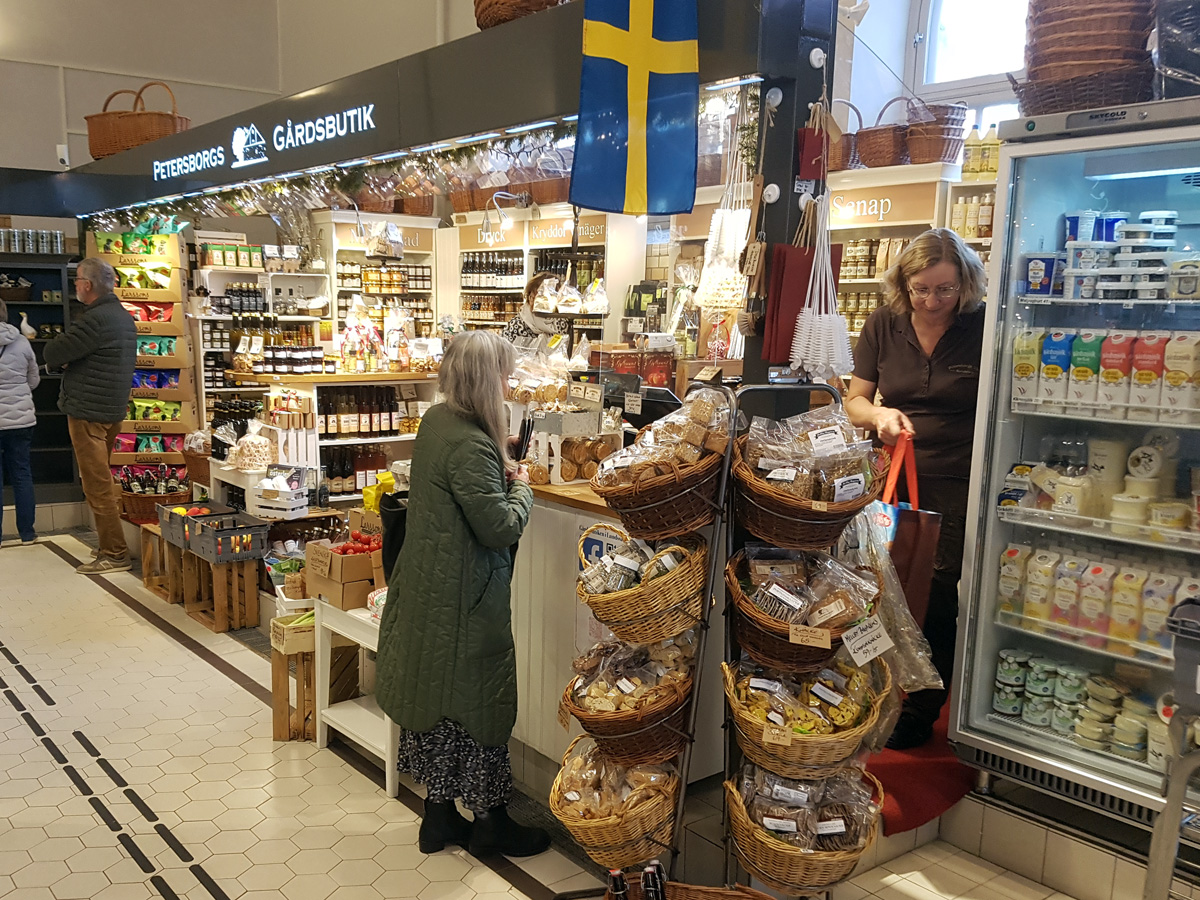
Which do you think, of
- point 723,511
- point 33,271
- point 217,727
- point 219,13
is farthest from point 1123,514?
point 219,13

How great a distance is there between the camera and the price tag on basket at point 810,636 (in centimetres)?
226

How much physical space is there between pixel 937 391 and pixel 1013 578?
0.70 meters

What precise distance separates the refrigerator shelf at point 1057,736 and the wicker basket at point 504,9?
3.14m

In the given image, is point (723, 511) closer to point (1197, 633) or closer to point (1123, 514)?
point (1197, 633)

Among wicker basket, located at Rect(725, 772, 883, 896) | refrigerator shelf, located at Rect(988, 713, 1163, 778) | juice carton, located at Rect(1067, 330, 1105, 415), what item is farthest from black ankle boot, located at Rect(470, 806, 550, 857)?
juice carton, located at Rect(1067, 330, 1105, 415)

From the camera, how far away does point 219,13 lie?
39.3 feet

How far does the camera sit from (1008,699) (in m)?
3.25

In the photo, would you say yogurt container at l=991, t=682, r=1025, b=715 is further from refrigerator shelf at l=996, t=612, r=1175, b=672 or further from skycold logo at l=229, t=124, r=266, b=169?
skycold logo at l=229, t=124, r=266, b=169

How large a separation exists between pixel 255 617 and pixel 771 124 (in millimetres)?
4238

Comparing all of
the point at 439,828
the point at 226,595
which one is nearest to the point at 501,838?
the point at 439,828

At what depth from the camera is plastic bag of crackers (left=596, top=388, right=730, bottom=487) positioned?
2412mm

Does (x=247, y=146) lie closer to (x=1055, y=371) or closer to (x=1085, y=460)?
(x=1055, y=371)

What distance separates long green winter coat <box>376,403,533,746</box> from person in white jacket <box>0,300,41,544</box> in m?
5.64

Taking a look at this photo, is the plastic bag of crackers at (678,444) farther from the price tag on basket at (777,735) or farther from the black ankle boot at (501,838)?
the black ankle boot at (501,838)
